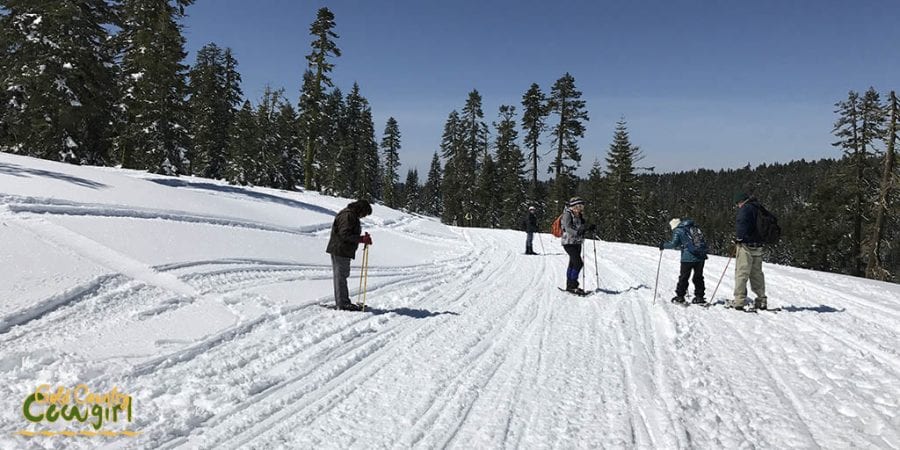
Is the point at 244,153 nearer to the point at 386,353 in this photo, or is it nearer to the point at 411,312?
the point at 411,312

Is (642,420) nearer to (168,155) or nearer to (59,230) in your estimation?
(59,230)

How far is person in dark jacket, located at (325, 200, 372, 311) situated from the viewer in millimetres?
7234

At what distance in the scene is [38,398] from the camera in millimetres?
3646

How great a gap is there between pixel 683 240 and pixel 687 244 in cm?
11

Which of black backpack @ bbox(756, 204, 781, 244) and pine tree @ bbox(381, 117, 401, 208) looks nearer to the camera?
black backpack @ bbox(756, 204, 781, 244)

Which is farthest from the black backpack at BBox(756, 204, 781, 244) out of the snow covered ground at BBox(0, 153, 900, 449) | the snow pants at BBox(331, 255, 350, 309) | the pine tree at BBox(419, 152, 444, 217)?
the pine tree at BBox(419, 152, 444, 217)

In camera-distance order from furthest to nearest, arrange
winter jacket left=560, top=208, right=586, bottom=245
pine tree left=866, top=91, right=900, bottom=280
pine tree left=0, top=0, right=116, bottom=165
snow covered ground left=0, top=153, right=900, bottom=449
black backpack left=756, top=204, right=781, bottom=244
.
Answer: pine tree left=866, top=91, right=900, bottom=280 < pine tree left=0, top=0, right=116, bottom=165 < winter jacket left=560, top=208, right=586, bottom=245 < black backpack left=756, top=204, right=781, bottom=244 < snow covered ground left=0, top=153, right=900, bottom=449

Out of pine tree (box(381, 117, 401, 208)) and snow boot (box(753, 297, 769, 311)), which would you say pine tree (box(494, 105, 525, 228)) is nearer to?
pine tree (box(381, 117, 401, 208))

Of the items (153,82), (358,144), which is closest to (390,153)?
(358,144)

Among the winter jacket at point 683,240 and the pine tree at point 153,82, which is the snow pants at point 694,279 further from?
the pine tree at point 153,82

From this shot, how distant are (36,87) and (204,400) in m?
21.2

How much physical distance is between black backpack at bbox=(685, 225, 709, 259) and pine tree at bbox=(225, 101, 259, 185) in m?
43.5

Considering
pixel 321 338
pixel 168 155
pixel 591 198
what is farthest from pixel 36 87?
pixel 591 198

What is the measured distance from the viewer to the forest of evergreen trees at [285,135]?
18297 millimetres
